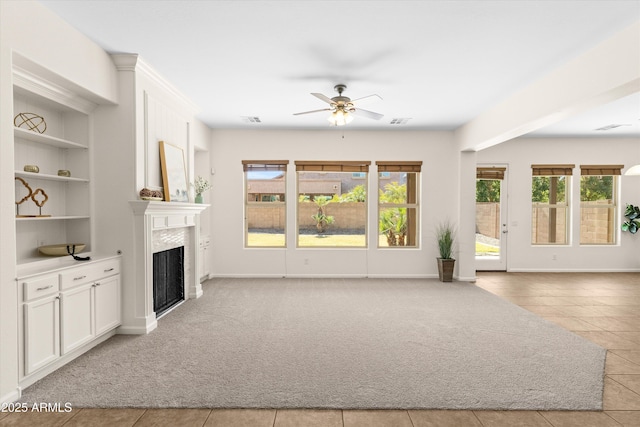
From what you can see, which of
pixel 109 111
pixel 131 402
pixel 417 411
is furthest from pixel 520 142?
pixel 131 402

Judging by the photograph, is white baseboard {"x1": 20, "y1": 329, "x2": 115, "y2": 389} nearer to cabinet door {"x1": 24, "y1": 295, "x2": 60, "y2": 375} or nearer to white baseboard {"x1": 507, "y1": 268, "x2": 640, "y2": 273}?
cabinet door {"x1": 24, "y1": 295, "x2": 60, "y2": 375}

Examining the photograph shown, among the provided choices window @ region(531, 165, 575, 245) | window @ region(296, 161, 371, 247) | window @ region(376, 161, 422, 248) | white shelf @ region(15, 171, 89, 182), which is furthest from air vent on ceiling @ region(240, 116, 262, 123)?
window @ region(531, 165, 575, 245)

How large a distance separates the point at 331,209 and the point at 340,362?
4398mm

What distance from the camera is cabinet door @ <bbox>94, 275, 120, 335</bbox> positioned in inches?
135

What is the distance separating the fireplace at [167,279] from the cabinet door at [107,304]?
63cm

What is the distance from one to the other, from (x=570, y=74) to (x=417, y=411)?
3563mm

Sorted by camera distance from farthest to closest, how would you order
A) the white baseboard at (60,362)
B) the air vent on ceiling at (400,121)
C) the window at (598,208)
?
the window at (598,208) → the air vent on ceiling at (400,121) → the white baseboard at (60,362)

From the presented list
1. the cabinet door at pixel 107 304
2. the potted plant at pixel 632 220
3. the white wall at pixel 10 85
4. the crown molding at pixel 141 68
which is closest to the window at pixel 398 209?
the crown molding at pixel 141 68

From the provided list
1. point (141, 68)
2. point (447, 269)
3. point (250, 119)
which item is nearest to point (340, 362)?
point (141, 68)

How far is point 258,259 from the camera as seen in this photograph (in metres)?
6.98

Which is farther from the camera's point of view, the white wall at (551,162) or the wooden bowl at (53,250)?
the white wall at (551,162)

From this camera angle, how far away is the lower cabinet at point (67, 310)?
8.72 feet

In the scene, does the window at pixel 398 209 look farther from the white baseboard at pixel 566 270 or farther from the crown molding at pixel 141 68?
the crown molding at pixel 141 68

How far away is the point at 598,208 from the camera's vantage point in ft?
25.8
